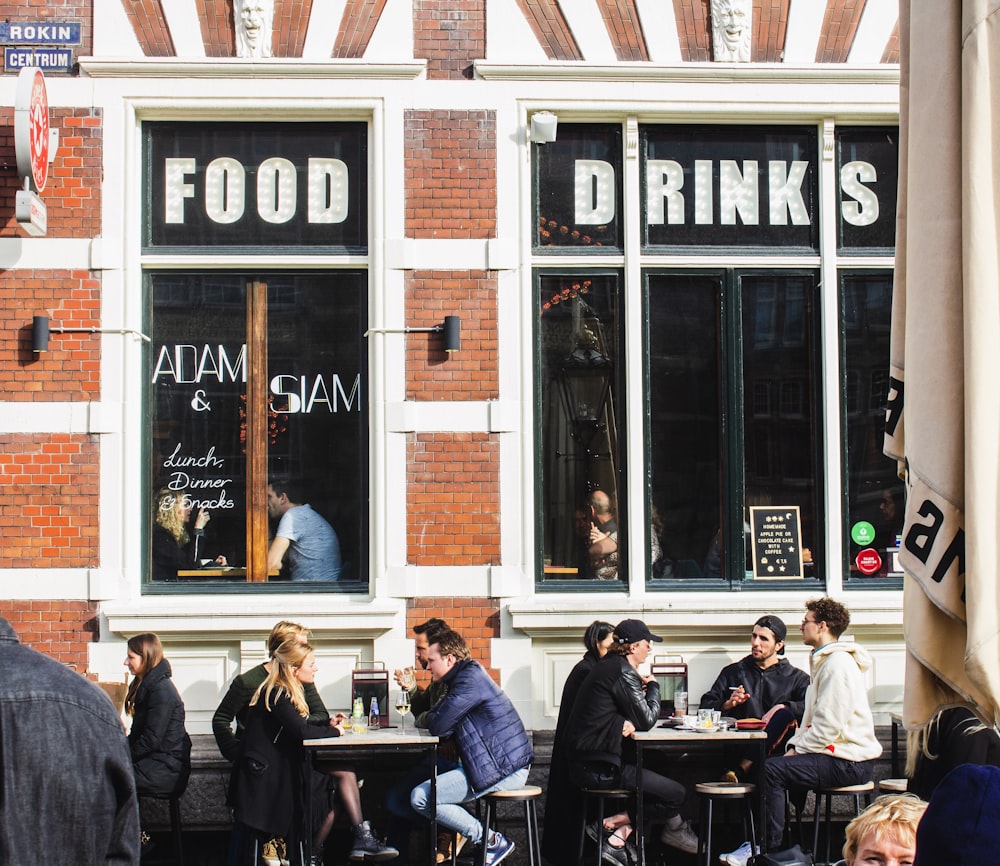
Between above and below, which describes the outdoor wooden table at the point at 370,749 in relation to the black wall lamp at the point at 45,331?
below

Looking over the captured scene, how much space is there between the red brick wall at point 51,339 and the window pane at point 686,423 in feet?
12.2

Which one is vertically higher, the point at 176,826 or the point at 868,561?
the point at 868,561

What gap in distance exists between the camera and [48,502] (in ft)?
28.7

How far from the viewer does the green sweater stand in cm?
805

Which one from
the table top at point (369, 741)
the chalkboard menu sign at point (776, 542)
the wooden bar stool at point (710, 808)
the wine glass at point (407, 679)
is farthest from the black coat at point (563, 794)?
the chalkboard menu sign at point (776, 542)

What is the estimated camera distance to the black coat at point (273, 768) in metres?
7.68

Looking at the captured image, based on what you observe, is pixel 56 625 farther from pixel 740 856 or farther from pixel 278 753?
pixel 740 856

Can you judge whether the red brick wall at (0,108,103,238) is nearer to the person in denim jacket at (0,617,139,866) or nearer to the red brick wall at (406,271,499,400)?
the red brick wall at (406,271,499,400)

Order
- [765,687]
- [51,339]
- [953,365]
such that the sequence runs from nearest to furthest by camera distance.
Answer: [953,365] < [765,687] < [51,339]

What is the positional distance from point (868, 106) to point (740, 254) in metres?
1.30

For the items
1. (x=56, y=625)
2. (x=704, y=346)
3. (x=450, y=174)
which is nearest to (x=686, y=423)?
(x=704, y=346)

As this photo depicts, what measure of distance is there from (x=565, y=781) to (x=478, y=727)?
2.18ft

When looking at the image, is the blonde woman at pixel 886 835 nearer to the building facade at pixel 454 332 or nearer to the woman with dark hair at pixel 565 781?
the woman with dark hair at pixel 565 781

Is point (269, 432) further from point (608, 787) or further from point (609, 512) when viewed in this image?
point (608, 787)
